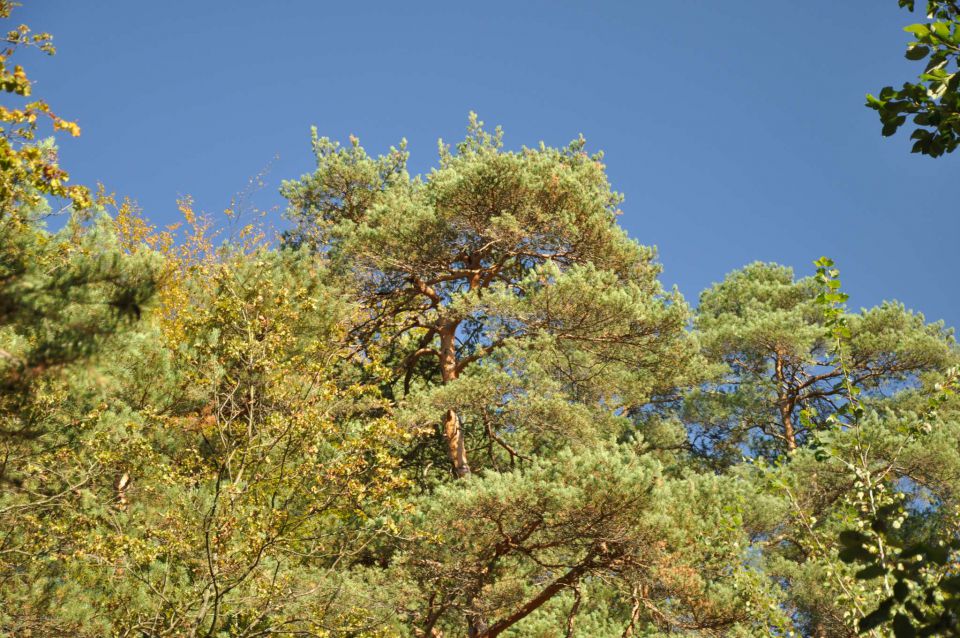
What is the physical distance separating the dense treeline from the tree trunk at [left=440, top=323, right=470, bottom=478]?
2.0 inches

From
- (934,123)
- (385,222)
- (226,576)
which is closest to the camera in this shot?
(934,123)

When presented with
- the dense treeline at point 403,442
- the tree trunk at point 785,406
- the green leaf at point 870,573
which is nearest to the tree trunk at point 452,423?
the dense treeline at point 403,442

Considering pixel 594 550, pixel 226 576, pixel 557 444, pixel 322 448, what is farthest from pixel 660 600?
pixel 226 576

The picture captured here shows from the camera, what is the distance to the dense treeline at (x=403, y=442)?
4.11 m

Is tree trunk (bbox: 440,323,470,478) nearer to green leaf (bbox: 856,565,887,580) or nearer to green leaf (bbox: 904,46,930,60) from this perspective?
green leaf (bbox: 856,565,887,580)

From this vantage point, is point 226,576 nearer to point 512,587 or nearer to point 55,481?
point 55,481

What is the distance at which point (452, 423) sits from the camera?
11.2 metres

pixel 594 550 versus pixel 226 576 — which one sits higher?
pixel 594 550

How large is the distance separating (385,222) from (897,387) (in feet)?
40.4

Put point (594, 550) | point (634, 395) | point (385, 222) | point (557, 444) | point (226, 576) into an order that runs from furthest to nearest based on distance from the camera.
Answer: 1. point (634, 395)
2. point (385, 222)
3. point (557, 444)
4. point (594, 550)
5. point (226, 576)

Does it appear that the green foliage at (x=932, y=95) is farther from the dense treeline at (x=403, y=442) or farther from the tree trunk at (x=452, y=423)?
the tree trunk at (x=452, y=423)

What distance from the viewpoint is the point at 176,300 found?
631 inches

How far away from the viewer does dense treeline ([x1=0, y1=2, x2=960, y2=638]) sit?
4.11 metres

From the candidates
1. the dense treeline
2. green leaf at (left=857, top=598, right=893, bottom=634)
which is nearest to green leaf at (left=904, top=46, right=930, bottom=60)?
the dense treeline
